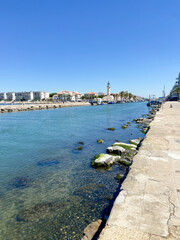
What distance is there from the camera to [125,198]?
145 inches

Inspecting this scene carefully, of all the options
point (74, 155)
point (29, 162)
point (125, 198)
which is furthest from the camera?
point (74, 155)

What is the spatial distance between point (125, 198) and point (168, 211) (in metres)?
0.90

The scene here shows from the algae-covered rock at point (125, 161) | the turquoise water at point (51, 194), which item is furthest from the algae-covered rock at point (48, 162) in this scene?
the algae-covered rock at point (125, 161)

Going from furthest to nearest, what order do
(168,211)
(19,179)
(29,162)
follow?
1. (29,162)
2. (19,179)
3. (168,211)

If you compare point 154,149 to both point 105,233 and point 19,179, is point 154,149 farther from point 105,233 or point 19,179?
point 19,179

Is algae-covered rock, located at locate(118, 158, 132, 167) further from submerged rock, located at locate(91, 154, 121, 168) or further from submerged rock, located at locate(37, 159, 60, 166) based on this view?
submerged rock, located at locate(37, 159, 60, 166)

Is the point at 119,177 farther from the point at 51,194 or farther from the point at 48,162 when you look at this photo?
the point at 48,162

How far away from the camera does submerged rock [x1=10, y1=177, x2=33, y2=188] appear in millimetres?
7215

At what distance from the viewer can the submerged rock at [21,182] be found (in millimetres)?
7215

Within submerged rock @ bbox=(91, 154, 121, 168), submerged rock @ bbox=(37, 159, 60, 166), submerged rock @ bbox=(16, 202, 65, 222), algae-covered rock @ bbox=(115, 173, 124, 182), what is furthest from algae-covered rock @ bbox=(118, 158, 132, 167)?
submerged rock @ bbox=(16, 202, 65, 222)

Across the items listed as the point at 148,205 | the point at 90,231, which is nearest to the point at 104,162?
the point at 90,231

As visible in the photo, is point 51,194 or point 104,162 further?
point 104,162

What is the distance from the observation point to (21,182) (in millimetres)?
7500

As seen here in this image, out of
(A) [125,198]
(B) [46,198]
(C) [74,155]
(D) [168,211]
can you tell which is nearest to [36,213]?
(B) [46,198]
